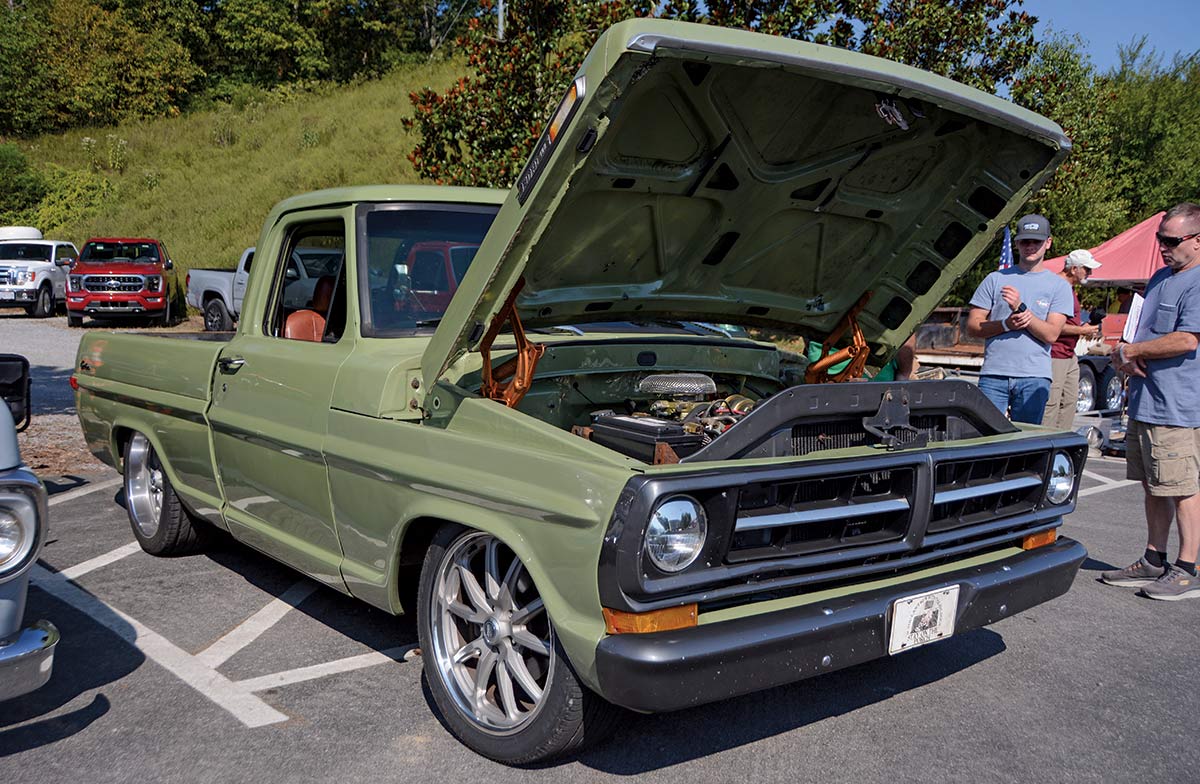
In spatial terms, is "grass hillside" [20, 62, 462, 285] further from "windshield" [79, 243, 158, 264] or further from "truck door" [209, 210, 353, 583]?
"truck door" [209, 210, 353, 583]

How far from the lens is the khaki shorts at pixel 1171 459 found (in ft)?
15.6

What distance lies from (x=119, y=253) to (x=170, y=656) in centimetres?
1935

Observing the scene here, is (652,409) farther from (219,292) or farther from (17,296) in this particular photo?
(17,296)

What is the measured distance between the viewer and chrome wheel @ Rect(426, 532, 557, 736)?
304 cm

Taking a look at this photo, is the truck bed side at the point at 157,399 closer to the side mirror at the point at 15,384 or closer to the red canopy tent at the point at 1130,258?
the side mirror at the point at 15,384

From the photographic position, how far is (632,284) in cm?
396

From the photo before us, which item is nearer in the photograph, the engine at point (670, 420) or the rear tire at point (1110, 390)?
the engine at point (670, 420)

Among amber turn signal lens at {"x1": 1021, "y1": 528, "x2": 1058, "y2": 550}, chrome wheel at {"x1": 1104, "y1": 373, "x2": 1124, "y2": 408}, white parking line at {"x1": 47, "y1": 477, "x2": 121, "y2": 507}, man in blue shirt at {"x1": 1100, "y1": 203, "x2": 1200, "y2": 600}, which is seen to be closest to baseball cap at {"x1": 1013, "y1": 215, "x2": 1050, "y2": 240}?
man in blue shirt at {"x1": 1100, "y1": 203, "x2": 1200, "y2": 600}

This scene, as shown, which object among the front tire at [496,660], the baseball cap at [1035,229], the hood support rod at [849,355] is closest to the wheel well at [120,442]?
the front tire at [496,660]

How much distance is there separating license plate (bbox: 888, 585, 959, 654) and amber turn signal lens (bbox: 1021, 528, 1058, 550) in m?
0.68

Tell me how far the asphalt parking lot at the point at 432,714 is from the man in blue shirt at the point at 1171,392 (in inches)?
13.7

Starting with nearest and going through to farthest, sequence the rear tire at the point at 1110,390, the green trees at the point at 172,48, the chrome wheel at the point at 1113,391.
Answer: the rear tire at the point at 1110,390, the chrome wheel at the point at 1113,391, the green trees at the point at 172,48

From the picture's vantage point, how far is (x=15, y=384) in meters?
3.21

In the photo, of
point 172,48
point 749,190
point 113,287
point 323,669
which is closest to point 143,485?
point 323,669
